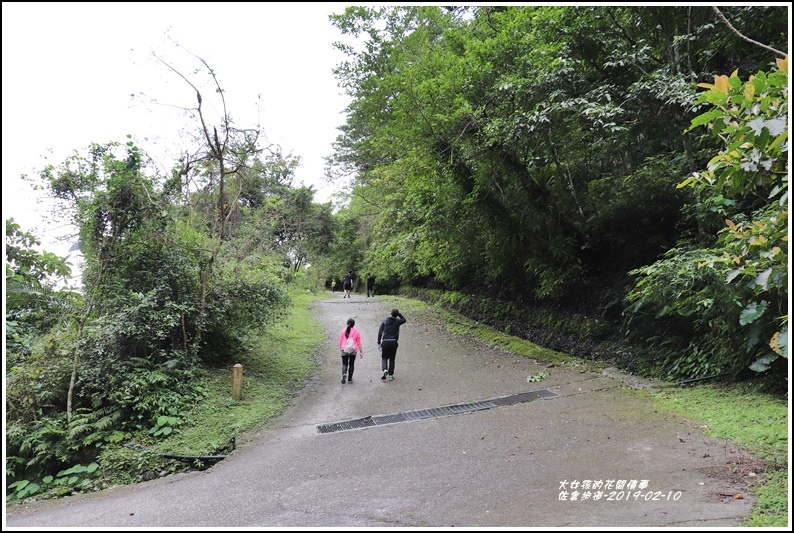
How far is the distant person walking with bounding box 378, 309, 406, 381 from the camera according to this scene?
9.12m

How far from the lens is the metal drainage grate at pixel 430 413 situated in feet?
22.3

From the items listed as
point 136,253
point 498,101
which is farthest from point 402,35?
point 136,253

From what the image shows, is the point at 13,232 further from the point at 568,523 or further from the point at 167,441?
the point at 568,523

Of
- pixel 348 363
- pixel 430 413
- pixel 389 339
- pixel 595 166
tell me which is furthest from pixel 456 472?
pixel 595 166

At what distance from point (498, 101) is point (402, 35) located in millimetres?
7175

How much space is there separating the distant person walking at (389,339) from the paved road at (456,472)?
117 cm

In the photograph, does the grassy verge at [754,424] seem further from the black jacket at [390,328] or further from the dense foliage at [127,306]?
the dense foliage at [127,306]

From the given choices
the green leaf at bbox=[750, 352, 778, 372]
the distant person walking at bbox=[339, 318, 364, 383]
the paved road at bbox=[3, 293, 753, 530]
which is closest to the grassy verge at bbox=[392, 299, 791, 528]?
the paved road at bbox=[3, 293, 753, 530]

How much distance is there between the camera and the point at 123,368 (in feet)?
24.1

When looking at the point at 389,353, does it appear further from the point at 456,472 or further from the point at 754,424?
the point at 754,424

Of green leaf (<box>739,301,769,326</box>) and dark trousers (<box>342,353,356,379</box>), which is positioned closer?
green leaf (<box>739,301,769,326</box>)

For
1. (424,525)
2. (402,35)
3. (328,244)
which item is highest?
(402,35)

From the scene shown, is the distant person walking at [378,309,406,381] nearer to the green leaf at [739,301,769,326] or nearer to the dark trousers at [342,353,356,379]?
the dark trousers at [342,353,356,379]

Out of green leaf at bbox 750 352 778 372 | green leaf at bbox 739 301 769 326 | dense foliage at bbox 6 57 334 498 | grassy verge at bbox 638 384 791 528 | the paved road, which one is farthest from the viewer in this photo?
dense foliage at bbox 6 57 334 498
